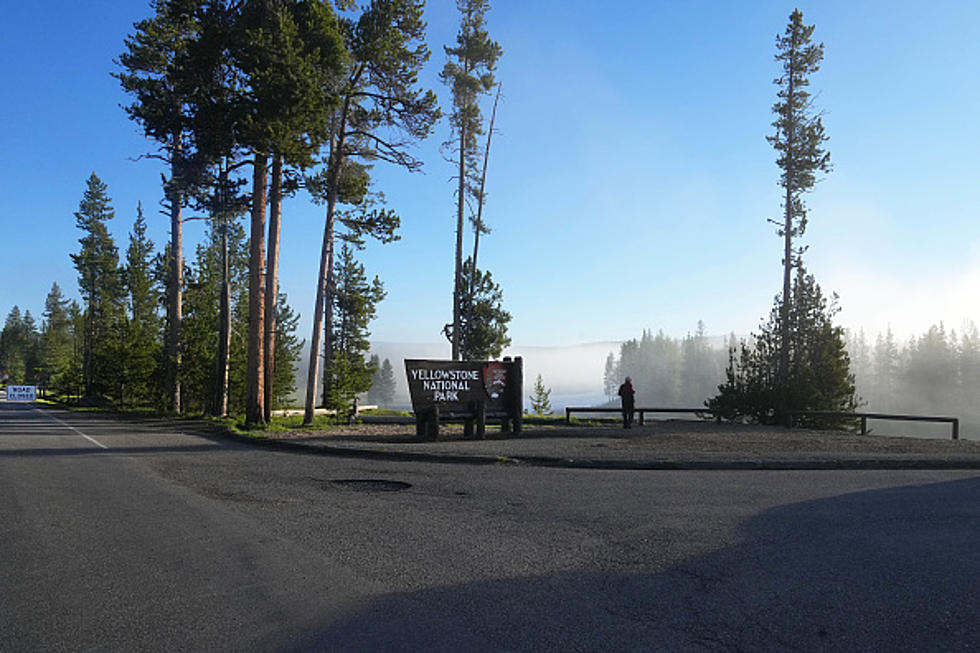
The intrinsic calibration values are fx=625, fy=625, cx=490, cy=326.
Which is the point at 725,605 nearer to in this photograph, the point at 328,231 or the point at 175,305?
the point at 328,231

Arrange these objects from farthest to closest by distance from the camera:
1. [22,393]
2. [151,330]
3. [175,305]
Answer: [22,393]
[151,330]
[175,305]

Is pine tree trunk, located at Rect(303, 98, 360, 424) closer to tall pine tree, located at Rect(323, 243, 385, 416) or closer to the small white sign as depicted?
tall pine tree, located at Rect(323, 243, 385, 416)

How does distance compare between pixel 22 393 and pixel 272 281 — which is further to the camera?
A: pixel 22 393

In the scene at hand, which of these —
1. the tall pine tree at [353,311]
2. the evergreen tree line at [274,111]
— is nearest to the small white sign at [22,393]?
the tall pine tree at [353,311]

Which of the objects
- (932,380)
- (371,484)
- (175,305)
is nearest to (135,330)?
(175,305)

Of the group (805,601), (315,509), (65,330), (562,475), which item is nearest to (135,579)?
(315,509)

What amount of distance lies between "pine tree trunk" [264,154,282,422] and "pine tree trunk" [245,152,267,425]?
183 mm

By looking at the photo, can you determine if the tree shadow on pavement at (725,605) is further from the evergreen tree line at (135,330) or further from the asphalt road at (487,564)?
the evergreen tree line at (135,330)

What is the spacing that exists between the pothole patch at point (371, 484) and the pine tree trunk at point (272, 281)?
11.1 meters

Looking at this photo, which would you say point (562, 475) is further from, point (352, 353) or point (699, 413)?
point (352, 353)

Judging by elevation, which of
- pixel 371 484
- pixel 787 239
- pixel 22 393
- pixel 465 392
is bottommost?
pixel 22 393

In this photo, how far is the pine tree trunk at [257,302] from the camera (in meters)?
19.5

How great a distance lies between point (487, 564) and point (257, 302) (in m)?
16.7

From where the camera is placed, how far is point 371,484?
9.72 m
